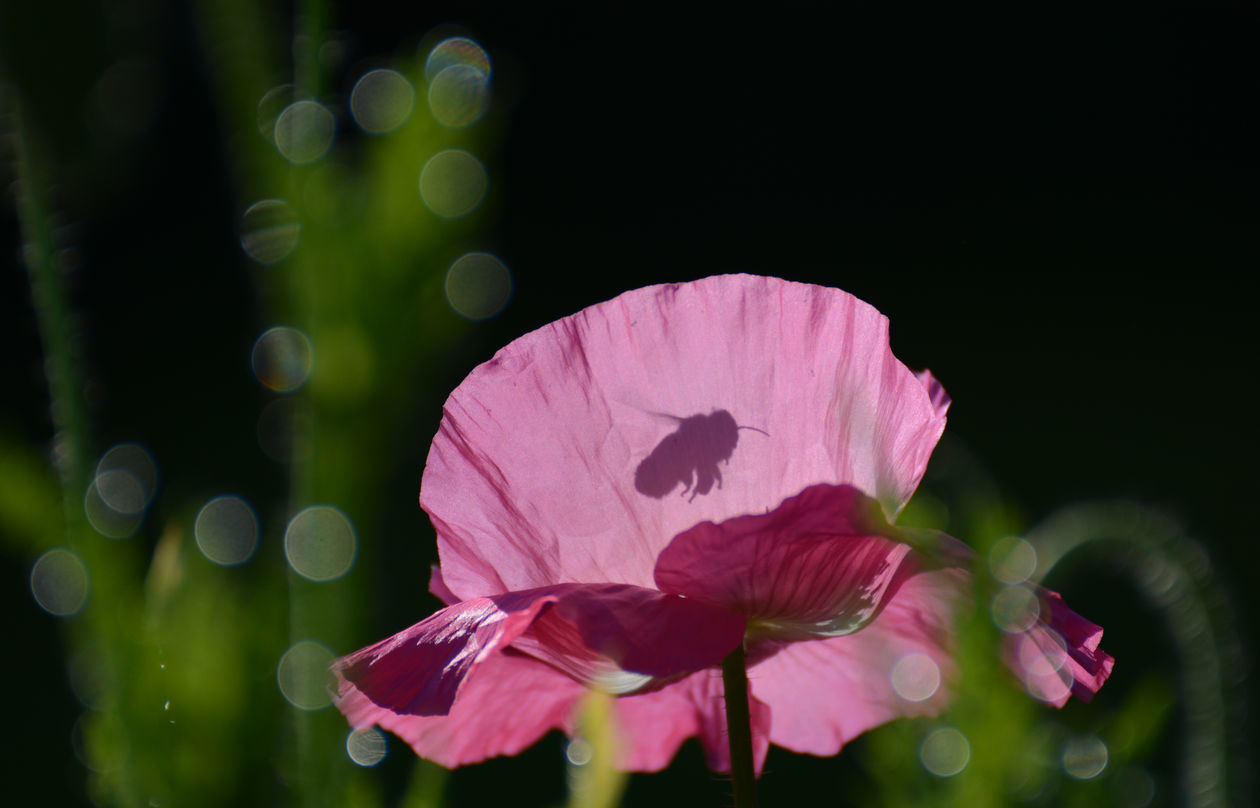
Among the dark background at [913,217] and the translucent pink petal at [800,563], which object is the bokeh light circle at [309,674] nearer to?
the translucent pink petal at [800,563]

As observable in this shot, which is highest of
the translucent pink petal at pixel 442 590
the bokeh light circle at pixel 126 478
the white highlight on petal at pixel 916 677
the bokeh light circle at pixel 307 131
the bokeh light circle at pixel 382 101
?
the bokeh light circle at pixel 382 101

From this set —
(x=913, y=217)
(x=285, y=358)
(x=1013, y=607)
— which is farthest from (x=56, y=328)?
(x=913, y=217)

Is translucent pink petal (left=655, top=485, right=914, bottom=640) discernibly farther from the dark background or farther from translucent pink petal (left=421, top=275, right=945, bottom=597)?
the dark background

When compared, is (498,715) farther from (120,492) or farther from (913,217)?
(913,217)

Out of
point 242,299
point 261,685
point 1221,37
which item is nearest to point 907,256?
point 1221,37

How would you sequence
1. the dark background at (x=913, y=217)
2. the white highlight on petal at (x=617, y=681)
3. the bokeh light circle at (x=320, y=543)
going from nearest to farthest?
the bokeh light circle at (x=320, y=543), the white highlight on petal at (x=617, y=681), the dark background at (x=913, y=217)

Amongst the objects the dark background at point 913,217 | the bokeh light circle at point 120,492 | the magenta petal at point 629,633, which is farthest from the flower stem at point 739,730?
the dark background at point 913,217

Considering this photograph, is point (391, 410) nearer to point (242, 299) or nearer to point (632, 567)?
point (632, 567)

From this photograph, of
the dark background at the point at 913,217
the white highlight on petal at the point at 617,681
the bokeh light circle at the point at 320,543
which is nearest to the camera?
the bokeh light circle at the point at 320,543

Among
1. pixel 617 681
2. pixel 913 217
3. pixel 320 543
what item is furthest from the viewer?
pixel 913 217
